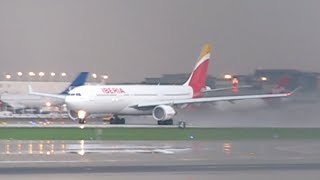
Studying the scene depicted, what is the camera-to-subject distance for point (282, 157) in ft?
72.6

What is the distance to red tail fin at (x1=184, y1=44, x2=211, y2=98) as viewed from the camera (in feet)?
216

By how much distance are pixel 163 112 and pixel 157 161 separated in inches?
1448

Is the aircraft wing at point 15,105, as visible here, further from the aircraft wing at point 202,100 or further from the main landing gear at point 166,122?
the main landing gear at point 166,122

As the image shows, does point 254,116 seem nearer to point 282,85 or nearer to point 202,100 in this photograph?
point 282,85

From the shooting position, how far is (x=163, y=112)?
57250 millimetres

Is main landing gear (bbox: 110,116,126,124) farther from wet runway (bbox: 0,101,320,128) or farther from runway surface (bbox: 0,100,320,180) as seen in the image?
runway surface (bbox: 0,100,320,180)

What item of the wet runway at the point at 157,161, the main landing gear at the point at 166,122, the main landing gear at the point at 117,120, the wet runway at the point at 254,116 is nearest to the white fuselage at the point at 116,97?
the main landing gear at the point at 117,120

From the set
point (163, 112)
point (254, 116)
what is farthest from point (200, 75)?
point (254, 116)

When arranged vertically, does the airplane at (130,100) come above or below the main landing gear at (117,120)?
above

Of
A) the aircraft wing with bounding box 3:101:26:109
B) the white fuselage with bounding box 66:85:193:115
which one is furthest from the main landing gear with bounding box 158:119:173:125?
the aircraft wing with bounding box 3:101:26:109

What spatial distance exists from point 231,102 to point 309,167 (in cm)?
3717

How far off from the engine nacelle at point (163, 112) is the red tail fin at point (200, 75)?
25.8 ft

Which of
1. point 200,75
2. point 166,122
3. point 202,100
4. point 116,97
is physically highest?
point 200,75

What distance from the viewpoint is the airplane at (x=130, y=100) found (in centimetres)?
5800
